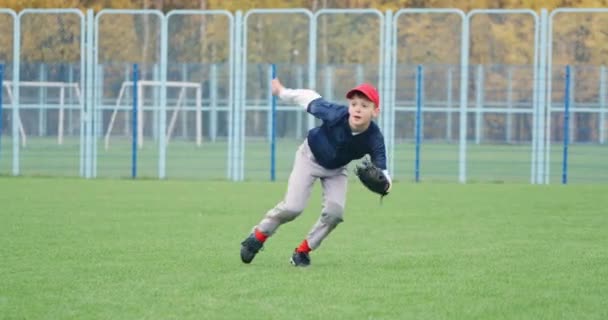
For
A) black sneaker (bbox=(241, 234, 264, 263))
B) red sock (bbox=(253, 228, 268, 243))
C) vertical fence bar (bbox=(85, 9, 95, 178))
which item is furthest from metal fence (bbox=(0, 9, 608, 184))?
black sneaker (bbox=(241, 234, 264, 263))

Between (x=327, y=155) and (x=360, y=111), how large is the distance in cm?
61

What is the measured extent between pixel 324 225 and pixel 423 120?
16.5 metres

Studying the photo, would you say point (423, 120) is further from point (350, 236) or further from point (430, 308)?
point (430, 308)

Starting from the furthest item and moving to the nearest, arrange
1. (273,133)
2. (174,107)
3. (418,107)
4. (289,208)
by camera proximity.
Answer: (174,107), (418,107), (273,133), (289,208)

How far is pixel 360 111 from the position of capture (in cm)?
1070

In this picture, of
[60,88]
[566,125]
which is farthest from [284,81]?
[566,125]

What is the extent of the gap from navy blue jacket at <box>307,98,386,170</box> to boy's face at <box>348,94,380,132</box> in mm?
149

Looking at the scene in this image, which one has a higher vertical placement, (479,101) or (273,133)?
(479,101)

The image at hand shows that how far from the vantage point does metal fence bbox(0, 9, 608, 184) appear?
2650cm

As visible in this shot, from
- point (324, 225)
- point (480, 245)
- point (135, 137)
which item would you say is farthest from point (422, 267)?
point (135, 137)

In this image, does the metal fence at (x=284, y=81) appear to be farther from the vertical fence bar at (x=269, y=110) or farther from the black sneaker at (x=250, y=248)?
the black sneaker at (x=250, y=248)

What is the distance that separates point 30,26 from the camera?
90.7 ft

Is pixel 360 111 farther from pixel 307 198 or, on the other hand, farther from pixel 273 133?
pixel 273 133

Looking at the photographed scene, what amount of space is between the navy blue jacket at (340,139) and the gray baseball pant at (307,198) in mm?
200
